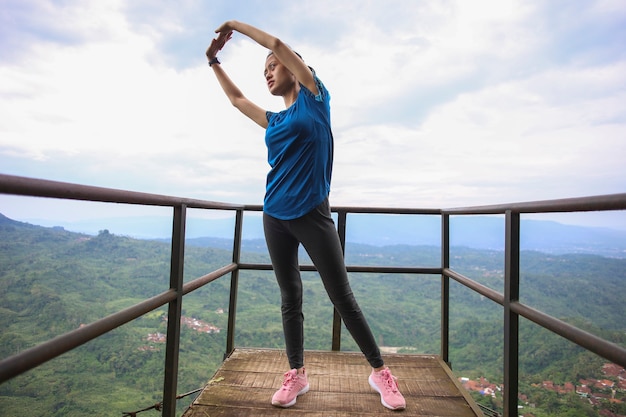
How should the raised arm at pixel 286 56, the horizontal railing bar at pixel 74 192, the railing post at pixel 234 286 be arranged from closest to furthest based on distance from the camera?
1. the horizontal railing bar at pixel 74 192
2. the raised arm at pixel 286 56
3. the railing post at pixel 234 286

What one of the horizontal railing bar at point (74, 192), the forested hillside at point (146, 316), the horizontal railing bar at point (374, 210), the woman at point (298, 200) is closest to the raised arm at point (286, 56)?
the woman at point (298, 200)

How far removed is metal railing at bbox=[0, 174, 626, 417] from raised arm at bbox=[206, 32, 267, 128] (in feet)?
1.54

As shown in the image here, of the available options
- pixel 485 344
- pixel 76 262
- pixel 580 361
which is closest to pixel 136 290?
pixel 76 262

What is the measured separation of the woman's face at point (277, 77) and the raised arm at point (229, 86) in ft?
0.44

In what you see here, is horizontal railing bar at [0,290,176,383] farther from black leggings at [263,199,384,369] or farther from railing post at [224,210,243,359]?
railing post at [224,210,243,359]

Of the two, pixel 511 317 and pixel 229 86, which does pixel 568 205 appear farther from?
pixel 229 86

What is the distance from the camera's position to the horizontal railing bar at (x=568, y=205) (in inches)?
35.2

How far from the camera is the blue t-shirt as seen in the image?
1.44 m

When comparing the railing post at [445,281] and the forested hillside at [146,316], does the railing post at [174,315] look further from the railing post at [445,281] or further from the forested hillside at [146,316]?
the forested hillside at [146,316]

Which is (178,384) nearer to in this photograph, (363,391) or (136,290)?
(363,391)

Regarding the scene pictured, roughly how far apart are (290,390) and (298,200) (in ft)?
2.79

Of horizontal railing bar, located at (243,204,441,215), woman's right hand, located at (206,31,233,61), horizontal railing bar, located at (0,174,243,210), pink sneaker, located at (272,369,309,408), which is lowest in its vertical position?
pink sneaker, located at (272,369,309,408)

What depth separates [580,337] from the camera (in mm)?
1034

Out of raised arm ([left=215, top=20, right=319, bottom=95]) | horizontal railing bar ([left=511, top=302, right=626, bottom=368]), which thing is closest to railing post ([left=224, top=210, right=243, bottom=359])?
raised arm ([left=215, top=20, right=319, bottom=95])
